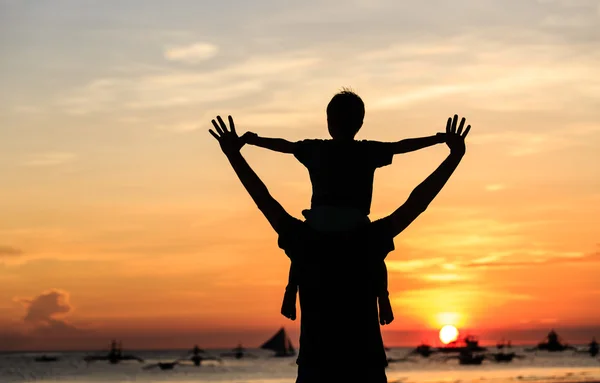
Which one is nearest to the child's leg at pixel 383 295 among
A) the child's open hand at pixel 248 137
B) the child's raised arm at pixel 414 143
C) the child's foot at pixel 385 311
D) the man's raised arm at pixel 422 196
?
the child's foot at pixel 385 311

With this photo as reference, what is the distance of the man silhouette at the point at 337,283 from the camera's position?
3.72 m

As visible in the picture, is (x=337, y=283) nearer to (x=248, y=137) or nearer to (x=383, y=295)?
(x=383, y=295)

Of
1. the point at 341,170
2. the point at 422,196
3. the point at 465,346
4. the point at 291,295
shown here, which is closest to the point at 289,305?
the point at 291,295

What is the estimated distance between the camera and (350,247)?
12.3 feet

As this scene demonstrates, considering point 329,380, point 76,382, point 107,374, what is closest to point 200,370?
point 107,374

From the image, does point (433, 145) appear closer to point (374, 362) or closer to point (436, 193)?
point (436, 193)

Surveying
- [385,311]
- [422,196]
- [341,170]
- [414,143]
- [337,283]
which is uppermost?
[414,143]

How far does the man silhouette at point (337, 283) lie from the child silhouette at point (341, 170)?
0.05 m

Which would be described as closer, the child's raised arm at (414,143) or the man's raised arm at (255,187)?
the man's raised arm at (255,187)

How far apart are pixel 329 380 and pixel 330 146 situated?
2.93 ft

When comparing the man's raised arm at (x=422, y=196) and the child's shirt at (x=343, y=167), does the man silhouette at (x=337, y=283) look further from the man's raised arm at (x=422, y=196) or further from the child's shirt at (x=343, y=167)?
the child's shirt at (x=343, y=167)

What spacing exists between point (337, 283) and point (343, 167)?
44cm

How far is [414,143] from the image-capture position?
389 centimetres

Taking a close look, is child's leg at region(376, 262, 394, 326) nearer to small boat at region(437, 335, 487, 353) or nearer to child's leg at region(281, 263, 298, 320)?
child's leg at region(281, 263, 298, 320)
